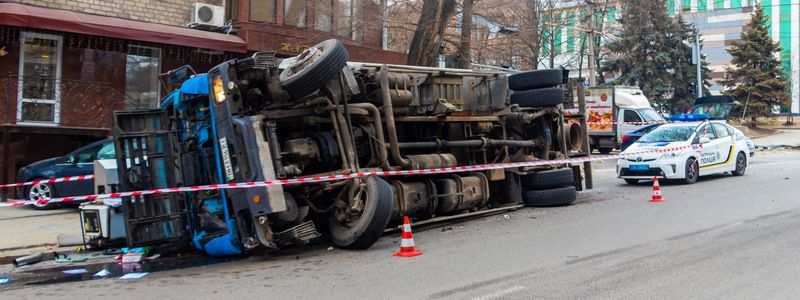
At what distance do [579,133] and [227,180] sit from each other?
7243mm

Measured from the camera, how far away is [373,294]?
543 cm

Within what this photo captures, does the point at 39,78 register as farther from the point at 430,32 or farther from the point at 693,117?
the point at 693,117

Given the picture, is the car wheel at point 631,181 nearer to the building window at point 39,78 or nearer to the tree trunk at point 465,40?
the tree trunk at point 465,40

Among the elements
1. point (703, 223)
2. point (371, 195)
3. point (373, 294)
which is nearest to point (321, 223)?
point (371, 195)

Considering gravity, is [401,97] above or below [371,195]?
above

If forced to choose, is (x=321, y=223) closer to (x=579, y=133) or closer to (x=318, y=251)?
(x=318, y=251)

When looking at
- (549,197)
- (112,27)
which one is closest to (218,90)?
(549,197)

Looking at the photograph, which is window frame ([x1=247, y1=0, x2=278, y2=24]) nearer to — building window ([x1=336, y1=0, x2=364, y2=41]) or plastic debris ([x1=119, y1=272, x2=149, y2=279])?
building window ([x1=336, y1=0, x2=364, y2=41])

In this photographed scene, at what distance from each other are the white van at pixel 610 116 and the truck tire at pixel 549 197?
42.4 ft

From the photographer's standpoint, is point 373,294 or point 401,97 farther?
point 401,97

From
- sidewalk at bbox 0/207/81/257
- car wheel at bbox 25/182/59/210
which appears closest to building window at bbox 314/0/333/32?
car wheel at bbox 25/182/59/210

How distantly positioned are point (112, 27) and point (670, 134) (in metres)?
13.0

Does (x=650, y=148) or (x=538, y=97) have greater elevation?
(x=538, y=97)

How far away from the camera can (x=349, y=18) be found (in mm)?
19469
